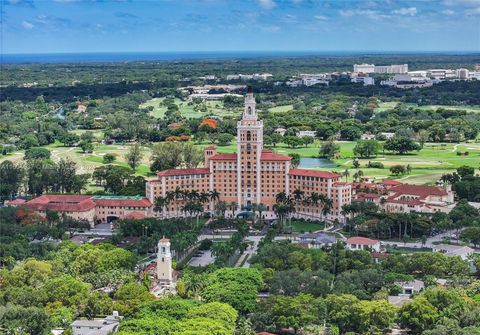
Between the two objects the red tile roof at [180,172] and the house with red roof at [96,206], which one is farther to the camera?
the red tile roof at [180,172]

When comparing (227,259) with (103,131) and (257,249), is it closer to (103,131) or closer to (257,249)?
(257,249)

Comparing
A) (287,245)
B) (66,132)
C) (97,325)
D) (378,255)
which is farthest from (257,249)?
(66,132)

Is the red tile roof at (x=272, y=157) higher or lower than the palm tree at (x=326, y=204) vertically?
higher

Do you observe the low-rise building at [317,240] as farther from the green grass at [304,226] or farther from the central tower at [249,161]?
the central tower at [249,161]

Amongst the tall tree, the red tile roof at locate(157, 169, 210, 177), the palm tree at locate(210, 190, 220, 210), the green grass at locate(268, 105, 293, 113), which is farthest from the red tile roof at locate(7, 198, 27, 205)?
the green grass at locate(268, 105, 293, 113)

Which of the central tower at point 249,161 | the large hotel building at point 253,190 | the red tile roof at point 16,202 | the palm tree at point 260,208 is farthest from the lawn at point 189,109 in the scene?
the palm tree at point 260,208

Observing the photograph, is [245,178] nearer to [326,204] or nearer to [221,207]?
[221,207]

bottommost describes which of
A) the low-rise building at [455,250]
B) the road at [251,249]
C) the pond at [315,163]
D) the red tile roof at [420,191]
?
the road at [251,249]

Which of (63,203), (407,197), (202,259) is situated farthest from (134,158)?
(202,259)
